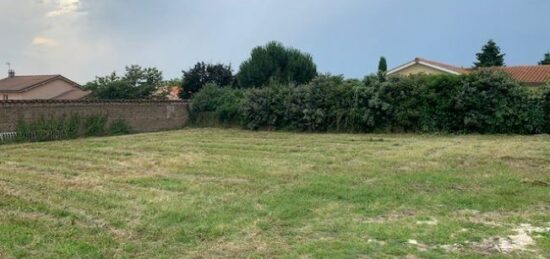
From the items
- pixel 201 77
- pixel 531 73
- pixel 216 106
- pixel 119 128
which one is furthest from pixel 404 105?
pixel 201 77

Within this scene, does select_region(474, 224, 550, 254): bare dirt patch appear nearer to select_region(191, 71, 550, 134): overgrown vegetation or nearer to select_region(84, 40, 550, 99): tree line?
select_region(191, 71, 550, 134): overgrown vegetation

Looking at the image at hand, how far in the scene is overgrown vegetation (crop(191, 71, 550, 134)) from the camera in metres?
15.9

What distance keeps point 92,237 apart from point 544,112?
14855 millimetres

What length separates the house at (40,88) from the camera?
109 ft

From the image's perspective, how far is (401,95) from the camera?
56.4 feet

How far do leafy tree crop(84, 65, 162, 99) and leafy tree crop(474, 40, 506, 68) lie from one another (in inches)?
971

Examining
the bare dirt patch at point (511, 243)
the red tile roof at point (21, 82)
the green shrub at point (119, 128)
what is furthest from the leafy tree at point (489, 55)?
the bare dirt patch at point (511, 243)

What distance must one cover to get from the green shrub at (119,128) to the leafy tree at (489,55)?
1137 inches

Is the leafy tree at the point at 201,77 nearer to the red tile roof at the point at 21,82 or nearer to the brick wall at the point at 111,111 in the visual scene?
the brick wall at the point at 111,111

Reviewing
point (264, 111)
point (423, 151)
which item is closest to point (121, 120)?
point (264, 111)

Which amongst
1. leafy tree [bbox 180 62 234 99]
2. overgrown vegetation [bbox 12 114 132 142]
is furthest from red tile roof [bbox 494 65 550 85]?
overgrown vegetation [bbox 12 114 132 142]

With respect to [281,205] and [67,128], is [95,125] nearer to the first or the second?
[67,128]

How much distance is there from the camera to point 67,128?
18.1 metres

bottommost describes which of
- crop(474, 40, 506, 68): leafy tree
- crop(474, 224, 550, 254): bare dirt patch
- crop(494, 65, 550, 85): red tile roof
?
crop(474, 224, 550, 254): bare dirt patch
